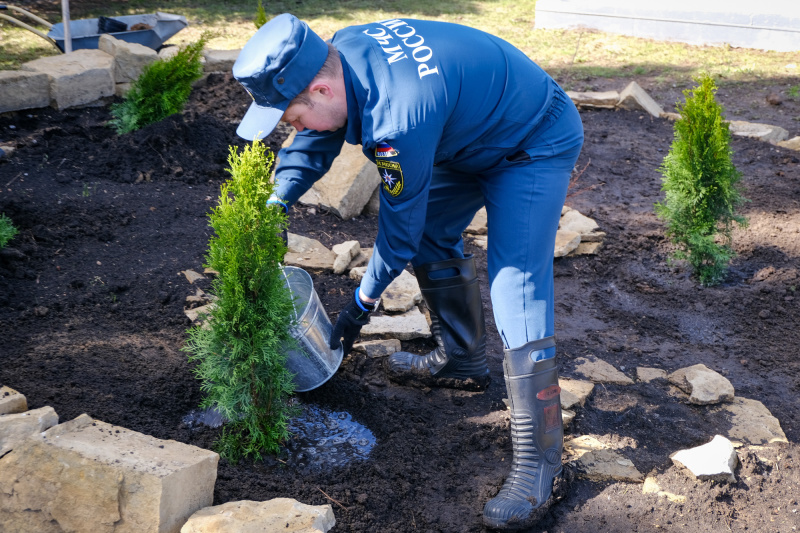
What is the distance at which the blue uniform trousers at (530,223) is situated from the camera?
9.53ft

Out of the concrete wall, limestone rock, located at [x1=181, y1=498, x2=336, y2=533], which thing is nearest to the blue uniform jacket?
limestone rock, located at [x1=181, y1=498, x2=336, y2=533]

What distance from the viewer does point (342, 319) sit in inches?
123

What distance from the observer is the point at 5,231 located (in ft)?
13.9

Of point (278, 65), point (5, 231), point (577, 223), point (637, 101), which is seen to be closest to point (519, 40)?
point (637, 101)

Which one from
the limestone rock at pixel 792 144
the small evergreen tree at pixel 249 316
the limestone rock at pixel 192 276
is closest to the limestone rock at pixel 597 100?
the limestone rock at pixel 792 144

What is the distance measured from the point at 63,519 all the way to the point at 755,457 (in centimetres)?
302

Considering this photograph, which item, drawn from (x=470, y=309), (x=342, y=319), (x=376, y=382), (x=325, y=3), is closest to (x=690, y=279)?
(x=470, y=309)

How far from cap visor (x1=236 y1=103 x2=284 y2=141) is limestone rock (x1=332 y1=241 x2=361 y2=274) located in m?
2.14

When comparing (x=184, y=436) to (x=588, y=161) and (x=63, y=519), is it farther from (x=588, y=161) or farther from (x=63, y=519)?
(x=588, y=161)

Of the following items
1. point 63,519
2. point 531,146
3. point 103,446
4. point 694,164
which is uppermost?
point 531,146

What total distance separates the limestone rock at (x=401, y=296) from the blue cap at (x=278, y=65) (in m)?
2.01

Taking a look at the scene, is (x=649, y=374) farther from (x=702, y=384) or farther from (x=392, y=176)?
(x=392, y=176)

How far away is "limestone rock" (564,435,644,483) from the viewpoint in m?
3.20

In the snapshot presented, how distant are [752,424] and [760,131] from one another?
4.98 m
